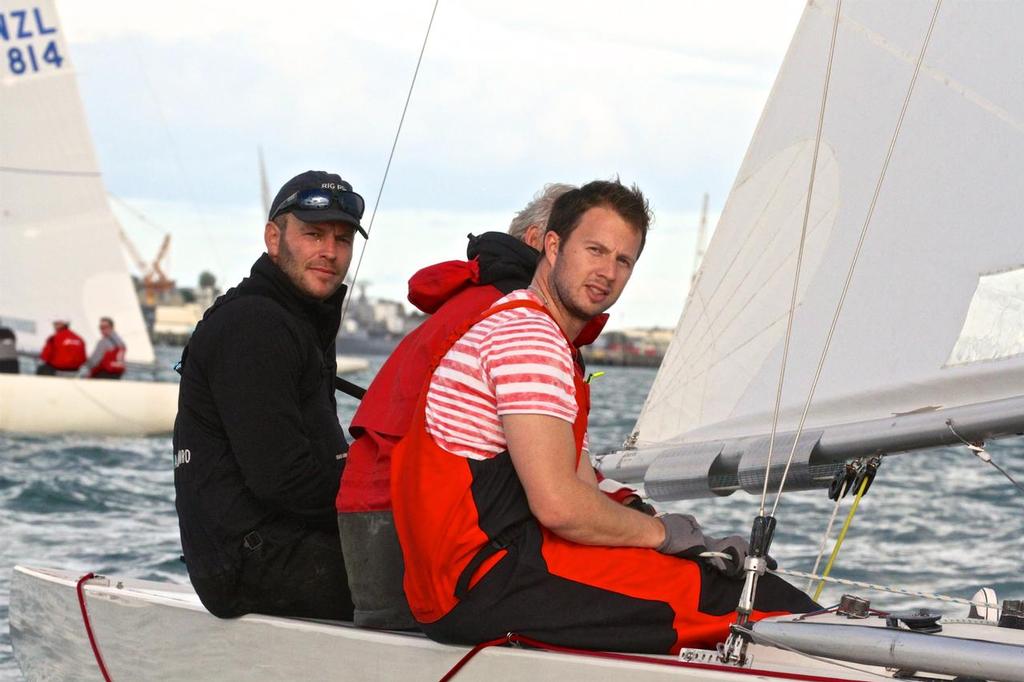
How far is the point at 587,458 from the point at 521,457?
13.7 inches

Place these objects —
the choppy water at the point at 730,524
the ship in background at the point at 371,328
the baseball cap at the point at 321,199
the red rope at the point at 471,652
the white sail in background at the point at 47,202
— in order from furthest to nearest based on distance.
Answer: the ship in background at the point at 371,328 → the white sail in background at the point at 47,202 → the choppy water at the point at 730,524 → the baseball cap at the point at 321,199 → the red rope at the point at 471,652

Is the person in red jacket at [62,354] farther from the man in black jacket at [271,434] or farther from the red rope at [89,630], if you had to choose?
the man in black jacket at [271,434]

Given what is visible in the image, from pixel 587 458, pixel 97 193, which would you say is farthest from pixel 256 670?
pixel 97 193

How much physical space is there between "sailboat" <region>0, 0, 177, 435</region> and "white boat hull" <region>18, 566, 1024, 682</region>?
451 inches

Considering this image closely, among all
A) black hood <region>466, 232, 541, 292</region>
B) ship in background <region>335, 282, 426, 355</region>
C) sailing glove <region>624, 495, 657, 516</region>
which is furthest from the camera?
ship in background <region>335, 282, 426, 355</region>

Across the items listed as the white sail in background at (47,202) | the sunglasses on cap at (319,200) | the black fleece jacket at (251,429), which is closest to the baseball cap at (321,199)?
the sunglasses on cap at (319,200)

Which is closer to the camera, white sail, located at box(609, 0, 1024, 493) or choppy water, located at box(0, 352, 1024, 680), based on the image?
white sail, located at box(609, 0, 1024, 493)

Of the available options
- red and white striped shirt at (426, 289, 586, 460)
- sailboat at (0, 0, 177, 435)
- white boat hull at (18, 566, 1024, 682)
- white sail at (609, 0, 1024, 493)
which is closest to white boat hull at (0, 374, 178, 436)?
sailboat at (0, 0, 177, 435)

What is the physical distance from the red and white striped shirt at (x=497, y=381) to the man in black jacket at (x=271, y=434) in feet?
1.58

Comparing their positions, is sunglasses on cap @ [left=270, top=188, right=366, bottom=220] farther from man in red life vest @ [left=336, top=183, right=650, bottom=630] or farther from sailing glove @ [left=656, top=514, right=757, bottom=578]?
sailing glove @ [left=656, top=514, right=757, bottom=578]

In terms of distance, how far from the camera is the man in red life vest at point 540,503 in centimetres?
201

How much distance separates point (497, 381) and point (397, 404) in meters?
0.25

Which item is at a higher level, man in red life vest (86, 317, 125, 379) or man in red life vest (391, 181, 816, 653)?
man in red life vest (86, 317, 125, 379)

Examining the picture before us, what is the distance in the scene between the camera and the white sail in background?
15039 mm
